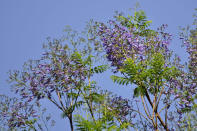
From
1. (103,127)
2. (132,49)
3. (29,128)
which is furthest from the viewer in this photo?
(29,128)

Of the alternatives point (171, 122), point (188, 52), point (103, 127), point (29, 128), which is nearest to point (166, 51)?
point (188, 52)

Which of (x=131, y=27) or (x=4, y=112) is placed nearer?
(x=131, y=27)

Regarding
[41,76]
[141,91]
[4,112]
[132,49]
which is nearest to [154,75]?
[141,91]

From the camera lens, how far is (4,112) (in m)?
9.41

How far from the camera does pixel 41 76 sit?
29.7ft

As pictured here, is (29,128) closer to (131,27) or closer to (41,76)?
(41,76)

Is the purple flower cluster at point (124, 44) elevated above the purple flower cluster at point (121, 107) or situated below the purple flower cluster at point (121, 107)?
above

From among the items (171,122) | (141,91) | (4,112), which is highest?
(141,91)

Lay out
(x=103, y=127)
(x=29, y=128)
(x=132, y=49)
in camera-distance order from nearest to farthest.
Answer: (x=103, y=127) → (x=132, y=49) → (x=29, y=128)

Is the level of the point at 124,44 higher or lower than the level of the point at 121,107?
higher

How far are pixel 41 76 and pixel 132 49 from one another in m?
3.02

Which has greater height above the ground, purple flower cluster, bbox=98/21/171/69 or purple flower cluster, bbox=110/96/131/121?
purple flower cluster, bbox=98/21/171/69

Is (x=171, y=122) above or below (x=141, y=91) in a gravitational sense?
below

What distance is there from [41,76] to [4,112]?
5.86ft
